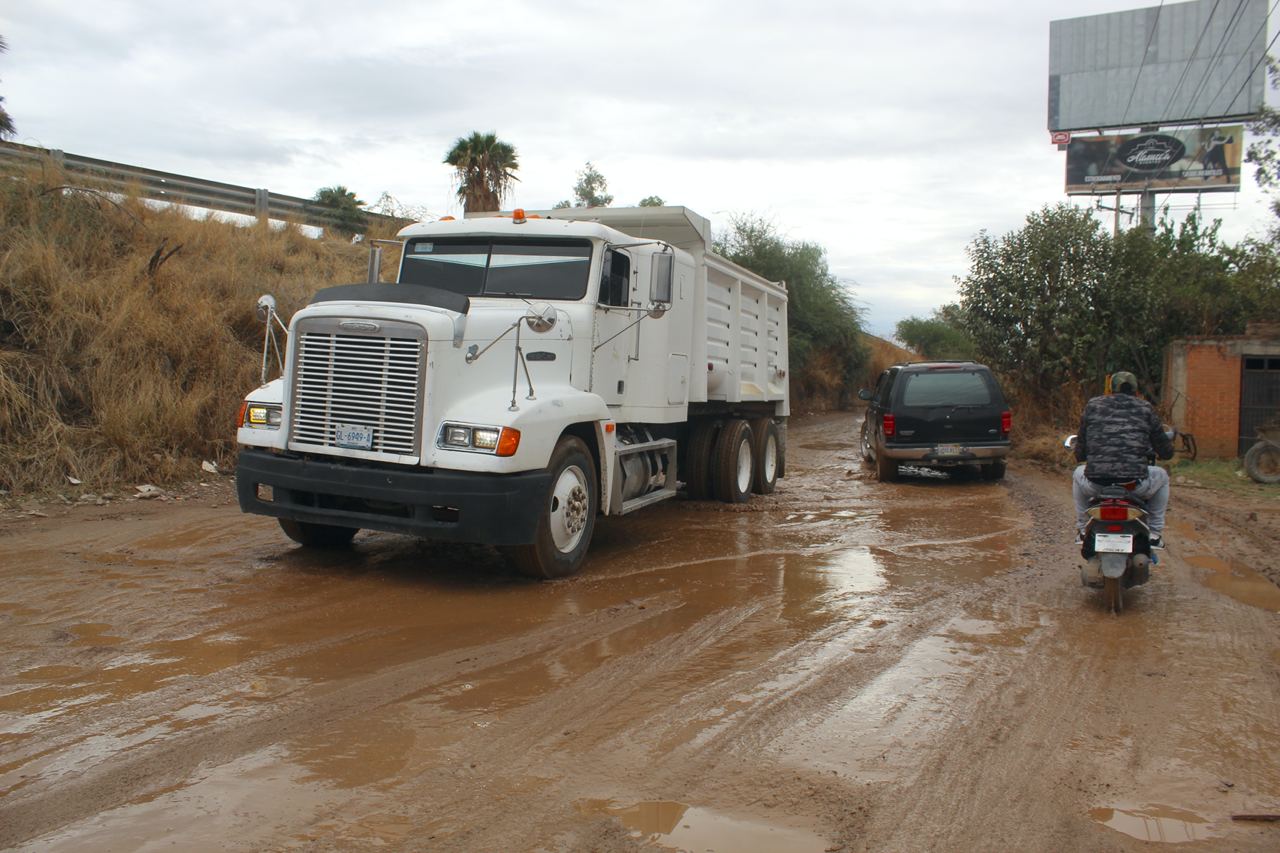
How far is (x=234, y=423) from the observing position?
12.7m

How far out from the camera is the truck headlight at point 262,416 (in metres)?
7.59

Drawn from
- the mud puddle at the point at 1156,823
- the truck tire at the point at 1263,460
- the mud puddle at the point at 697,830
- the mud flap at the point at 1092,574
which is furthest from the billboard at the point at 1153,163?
the mud puddle at the point at 697,830

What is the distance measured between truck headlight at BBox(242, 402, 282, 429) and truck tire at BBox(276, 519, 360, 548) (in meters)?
0.82

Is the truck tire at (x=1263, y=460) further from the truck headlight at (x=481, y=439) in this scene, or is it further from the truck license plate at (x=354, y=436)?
the truck license plate at (x=354, y=436)

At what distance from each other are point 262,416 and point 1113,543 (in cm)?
617

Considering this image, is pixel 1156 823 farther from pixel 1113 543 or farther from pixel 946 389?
pixel 946 389

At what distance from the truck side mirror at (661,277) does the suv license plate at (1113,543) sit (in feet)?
12.5

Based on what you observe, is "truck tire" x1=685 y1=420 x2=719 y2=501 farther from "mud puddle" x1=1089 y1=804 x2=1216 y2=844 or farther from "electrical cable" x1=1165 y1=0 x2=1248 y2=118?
"electrical cable" x1=1165 y1=0 x2=1248 y2=118

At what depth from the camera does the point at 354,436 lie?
717cm

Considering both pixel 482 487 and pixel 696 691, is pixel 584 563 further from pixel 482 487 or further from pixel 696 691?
pixel 696 691

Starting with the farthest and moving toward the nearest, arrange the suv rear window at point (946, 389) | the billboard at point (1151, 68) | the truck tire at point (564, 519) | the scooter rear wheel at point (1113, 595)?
the billboard at point (1151, 68), the suv rear window at point (946, 389), the truck tire at point (564, 519), the scooter rear wheel at point (1113, 595)

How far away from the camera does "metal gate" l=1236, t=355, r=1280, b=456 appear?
16.9 meters

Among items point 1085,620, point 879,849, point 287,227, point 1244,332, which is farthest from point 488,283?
point 1244,332

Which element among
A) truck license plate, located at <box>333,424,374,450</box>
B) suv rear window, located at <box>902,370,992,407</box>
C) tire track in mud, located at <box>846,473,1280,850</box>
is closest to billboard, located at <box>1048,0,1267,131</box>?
suv rear window, located at <box>902,370,992,407</box>
